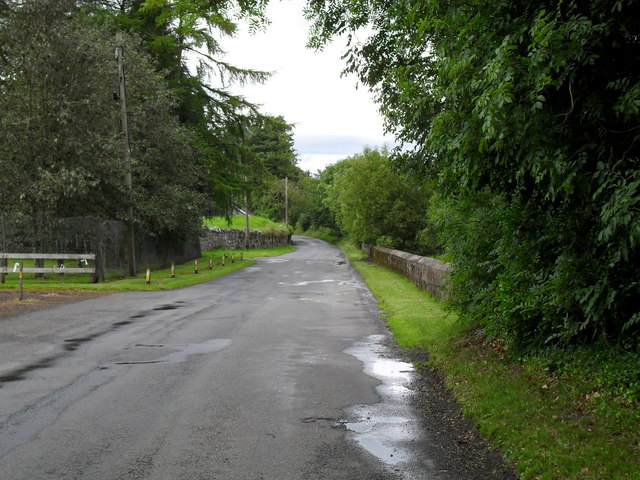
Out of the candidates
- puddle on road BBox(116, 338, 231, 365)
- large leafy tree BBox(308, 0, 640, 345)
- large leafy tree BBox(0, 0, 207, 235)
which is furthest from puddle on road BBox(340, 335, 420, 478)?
large leafy tree BBox(0, 0, 207, 235)

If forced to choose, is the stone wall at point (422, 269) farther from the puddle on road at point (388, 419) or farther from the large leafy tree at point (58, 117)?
the large leafy tree at point (58, 117)

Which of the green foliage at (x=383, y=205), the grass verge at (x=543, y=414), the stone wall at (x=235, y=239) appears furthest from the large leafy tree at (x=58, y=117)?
the stone wall at (x=235, y=239)

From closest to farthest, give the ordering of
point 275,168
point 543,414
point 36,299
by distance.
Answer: point 543,414, point 36,299, point 275,168

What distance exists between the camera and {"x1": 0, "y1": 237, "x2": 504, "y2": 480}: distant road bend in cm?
489

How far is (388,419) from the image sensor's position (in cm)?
622

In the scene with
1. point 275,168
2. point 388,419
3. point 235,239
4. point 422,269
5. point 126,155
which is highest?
point 275,168

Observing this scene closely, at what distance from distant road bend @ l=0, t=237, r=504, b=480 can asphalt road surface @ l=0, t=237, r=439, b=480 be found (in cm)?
2

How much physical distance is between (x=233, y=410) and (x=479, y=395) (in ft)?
9.07

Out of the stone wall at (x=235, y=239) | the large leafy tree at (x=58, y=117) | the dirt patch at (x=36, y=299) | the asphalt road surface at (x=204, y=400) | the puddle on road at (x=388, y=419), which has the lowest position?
the puddle on road at (x=388, y=419)

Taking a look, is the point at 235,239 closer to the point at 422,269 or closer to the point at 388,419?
the point at 422,269

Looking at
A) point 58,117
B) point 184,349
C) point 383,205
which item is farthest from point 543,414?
point 383,205

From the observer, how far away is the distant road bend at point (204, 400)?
4891 millimetres

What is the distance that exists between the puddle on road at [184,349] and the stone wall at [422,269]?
13.3 ft

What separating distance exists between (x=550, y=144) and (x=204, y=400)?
465 cm
